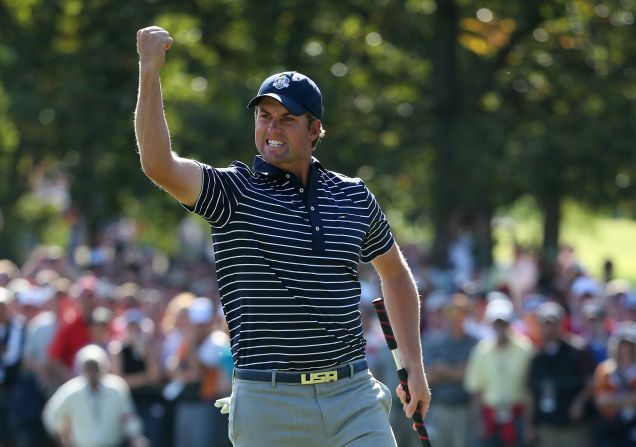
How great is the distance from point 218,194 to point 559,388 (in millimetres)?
8466

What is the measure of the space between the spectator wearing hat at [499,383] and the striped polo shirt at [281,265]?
7.80 m

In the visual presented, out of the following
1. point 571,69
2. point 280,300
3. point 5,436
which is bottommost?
point 5,436

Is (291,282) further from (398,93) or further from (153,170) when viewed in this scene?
(398,93)

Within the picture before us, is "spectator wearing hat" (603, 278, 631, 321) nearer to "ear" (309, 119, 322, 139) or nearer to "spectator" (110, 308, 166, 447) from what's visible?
"spectator" (110, 308, 166, 447)

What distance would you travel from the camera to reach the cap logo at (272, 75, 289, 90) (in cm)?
597

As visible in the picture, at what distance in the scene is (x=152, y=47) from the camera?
534cm

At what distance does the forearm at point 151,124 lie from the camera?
5.33 meters

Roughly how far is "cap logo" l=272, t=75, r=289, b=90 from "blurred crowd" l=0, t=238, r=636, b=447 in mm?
7272

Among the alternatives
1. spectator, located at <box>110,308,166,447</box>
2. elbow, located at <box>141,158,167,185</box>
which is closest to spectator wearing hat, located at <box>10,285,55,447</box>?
spectator, located at <box>110,308,166,447</box>

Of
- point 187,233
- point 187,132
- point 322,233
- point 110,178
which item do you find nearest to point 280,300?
point 322,233

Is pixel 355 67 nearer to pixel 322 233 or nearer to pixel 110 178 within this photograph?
pixel 110 178

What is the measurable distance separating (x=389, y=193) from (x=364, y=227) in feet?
54.1

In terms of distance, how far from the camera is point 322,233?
19.4 feet

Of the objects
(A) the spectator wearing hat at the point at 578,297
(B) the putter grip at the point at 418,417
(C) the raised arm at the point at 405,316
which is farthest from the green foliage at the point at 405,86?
(B) the putter grip at the point at 418,417
